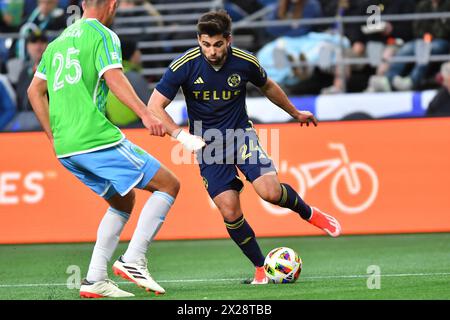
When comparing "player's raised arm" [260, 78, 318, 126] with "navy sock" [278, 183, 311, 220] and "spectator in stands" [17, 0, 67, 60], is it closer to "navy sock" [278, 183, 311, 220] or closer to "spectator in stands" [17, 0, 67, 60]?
"navy sock" [278, 183, 311, 220]

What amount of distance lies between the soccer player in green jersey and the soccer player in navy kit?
3.28 ft

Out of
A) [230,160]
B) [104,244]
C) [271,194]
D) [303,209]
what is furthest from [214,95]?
[104,244]

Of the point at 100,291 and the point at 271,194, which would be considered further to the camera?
the point at 271,194

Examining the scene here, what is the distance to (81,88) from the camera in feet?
25.1

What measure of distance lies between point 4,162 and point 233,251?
131 inches

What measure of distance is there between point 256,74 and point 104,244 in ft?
6.90

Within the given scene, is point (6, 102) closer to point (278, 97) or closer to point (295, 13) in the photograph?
point (295, 13)

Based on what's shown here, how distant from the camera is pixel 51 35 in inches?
687

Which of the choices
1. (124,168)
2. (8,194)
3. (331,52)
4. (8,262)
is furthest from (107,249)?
(331,52)

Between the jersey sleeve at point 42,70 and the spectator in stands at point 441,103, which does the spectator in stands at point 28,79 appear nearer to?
the spectator in stands at point 441,103

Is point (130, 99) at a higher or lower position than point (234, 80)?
lower

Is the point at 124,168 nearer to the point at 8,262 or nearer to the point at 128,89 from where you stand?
the point at 128,89

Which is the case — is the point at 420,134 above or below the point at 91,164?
above

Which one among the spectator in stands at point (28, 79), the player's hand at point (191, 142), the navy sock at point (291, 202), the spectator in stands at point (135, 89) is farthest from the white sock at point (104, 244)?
the spectator in stands at point (28, 79)
